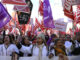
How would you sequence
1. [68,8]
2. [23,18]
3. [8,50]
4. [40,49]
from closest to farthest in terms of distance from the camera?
[40,49] → [8,50] → [23,18] → [68,8]

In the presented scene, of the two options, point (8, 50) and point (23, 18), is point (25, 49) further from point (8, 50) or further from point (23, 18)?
point (23, 18)

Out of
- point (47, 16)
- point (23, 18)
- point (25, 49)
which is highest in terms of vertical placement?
point (47, 16)

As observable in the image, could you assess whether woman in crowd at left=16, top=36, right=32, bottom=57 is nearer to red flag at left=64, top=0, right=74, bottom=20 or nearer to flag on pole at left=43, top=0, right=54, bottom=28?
flag on pole at left=43, top=0, right=54, bottom=28

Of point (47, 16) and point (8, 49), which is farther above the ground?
point (47, 16)

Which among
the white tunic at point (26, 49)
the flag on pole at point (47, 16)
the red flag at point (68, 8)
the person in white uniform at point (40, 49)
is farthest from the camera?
the red flag at point (68, 8)

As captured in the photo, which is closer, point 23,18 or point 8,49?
point 8,49

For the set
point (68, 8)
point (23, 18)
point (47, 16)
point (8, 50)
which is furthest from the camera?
point (68, 8)

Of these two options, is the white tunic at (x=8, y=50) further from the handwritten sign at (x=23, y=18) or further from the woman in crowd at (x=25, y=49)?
the handwritten sign at (x=23, y=18)

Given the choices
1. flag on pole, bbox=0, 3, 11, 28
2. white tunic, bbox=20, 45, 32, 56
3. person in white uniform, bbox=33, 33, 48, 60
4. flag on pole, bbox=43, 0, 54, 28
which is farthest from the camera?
flag on pole, bbox=43, 0, 54, 28

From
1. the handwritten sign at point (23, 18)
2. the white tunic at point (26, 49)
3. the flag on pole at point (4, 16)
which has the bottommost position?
the white tunic at point (26, 49)

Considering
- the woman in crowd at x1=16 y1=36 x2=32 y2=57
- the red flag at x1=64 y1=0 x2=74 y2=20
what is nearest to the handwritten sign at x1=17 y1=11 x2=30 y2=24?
the red flag at x1=64 y1=0 x2=74 y2=20

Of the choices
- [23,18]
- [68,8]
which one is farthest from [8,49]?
[68,8]

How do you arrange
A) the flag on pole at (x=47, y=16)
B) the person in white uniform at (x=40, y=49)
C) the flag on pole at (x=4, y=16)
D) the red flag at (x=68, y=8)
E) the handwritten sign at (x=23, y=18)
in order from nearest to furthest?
1. the person in white uniform at (x=40, y=49)
2. the flag on pole at (x=4, y=16)
3. the flag on pole at (x=47, y=16)
4. the handwritten sign at (x=23, y=18)
5. the red flag at (x=68, y=8)

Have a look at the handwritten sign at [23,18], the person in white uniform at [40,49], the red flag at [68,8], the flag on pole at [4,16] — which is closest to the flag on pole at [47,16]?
the handwritten sign at [23,18]
